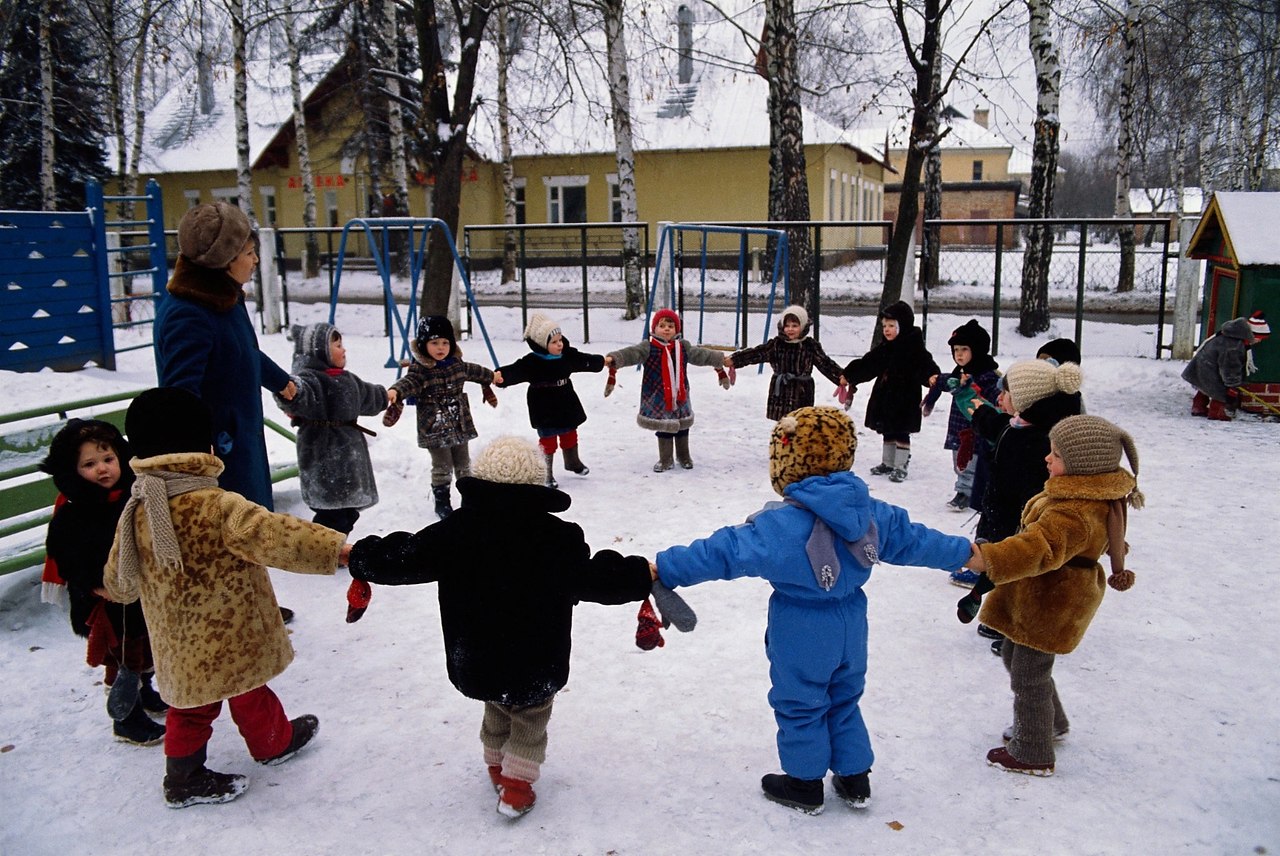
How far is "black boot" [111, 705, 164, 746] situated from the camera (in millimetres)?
3738

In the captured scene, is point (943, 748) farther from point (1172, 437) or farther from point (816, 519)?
point (1172, 437)

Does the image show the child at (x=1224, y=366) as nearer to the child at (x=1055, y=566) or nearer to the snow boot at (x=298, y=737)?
the child at (x=1055, y=566)

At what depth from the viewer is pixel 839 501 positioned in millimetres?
2984

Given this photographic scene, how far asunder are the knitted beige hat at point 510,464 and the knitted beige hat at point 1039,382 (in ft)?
7.32

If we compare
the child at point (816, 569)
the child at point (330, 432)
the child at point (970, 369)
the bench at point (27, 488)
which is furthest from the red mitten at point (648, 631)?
the child at point (970, 369)

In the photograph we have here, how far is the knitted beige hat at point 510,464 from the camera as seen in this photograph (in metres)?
3.00

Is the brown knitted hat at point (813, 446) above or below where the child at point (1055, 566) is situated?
above

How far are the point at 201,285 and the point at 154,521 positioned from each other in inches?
48.9

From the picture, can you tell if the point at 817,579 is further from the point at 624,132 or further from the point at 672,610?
the point at 624,132

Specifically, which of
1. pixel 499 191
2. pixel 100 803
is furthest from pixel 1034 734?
pixel 499 191

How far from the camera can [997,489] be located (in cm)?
446

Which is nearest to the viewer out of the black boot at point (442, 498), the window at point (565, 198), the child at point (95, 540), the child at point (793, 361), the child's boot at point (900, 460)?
the child at point (95, 540)

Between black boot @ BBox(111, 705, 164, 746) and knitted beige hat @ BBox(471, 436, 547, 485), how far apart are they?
1746 millimetres

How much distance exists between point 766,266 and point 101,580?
19.1 m
